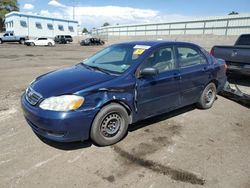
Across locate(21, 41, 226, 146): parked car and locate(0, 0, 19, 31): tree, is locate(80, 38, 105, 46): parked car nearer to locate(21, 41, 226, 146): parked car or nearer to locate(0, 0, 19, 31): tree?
locate(21, 41, 226, 146): parked car

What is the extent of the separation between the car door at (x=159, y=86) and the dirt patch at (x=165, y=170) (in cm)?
87

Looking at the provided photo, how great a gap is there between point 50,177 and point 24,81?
6047mm

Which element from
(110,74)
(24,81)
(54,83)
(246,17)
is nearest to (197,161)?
(110,74)

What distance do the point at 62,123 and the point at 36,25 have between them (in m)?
57.9

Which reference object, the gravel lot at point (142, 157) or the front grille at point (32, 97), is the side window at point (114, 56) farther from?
the front grille at point (32, 97)

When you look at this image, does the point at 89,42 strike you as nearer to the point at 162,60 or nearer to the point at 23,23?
the point at 23,23

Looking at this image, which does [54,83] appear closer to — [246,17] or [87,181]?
[87,181]


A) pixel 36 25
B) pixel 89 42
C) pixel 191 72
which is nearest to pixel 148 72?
pixel 191 72

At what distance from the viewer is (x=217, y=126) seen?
15.8 feet

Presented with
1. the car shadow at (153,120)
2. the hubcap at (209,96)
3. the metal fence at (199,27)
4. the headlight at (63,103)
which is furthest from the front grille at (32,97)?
the metal fence at (199,27)

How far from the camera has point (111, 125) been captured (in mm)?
3869

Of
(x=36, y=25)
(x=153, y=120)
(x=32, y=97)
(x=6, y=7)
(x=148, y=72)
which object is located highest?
(x=6, y=7)

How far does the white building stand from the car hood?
55534mm

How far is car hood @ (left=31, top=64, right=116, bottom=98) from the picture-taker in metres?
3.51
